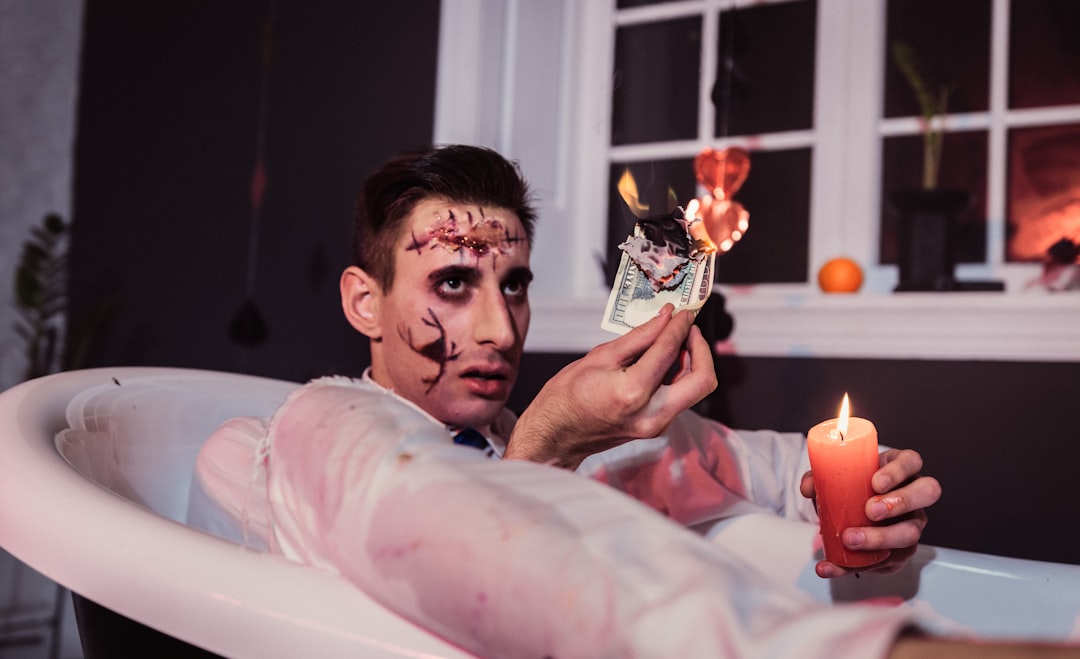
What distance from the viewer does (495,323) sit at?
1.20 m

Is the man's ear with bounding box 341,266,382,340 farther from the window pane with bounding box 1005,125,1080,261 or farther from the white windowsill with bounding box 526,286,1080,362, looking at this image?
the window pane with bounding box 1005,125,1080,261

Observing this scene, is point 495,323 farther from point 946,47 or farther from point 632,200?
point 946,47

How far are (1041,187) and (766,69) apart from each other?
63cm

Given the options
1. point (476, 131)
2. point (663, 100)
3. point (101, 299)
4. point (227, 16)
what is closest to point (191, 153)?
point (227, 16)

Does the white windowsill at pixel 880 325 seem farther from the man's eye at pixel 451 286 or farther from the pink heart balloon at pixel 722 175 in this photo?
the man's eye at pixel 451 286

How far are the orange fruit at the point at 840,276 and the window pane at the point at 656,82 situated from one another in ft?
1.51

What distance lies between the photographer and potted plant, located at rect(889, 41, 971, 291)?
177 cm

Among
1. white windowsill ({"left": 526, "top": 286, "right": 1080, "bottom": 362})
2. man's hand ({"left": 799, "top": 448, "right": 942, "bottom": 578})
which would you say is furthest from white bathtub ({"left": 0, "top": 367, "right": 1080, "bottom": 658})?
white windowsill ({"left": 526, "top": 286, "right": 1080, "bottom": 362})

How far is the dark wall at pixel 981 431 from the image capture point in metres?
1.59

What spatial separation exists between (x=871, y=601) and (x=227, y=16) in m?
2.50

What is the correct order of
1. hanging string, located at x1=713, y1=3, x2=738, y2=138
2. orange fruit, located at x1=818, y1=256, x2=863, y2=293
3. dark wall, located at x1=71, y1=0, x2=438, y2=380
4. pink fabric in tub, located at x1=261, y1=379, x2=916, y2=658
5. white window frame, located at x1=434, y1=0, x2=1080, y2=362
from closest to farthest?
1. pink fabric in tub, located at x1=261, y1=379, x2=916, y2=658
2. white window frame, located at x1=434, y1=0, x2=1080, y2=362
3. orange fruit, located at x1=818, y1=256, x2=863, y2=293
4. hanging string, located at x1=713, y1=3, x2=738, y2=138
5. dark wall, located at x1=71, y1=0, x2=438, y2=380

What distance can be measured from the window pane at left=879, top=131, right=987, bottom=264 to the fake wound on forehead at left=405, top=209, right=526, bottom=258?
1.06m

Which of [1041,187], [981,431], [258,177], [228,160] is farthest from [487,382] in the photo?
[228,160]

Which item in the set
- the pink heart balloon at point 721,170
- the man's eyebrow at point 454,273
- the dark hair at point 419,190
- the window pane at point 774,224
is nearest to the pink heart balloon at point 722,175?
the pink heart balloon at point 721,170
